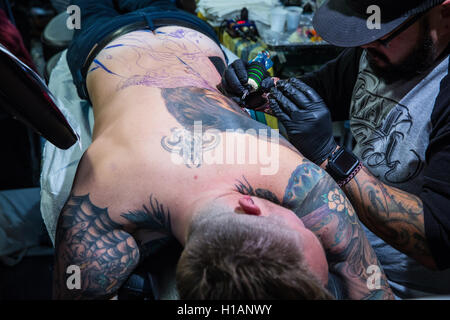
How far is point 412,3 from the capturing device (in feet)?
3.36

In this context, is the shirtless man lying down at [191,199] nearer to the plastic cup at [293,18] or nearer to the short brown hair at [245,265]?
the short brown hair at [245,265]

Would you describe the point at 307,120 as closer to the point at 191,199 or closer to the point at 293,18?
the point at 191,199

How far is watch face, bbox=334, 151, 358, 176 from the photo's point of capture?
1.12m

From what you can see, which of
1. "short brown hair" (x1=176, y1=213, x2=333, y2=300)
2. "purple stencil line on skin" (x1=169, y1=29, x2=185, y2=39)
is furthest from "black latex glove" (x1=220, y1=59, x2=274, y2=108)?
"short brown hair" (x1=176, y1=213, x2=333, y2=300)

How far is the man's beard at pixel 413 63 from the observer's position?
3.59 ft

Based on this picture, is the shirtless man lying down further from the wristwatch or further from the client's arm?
the wristwatch

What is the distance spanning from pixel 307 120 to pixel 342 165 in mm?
194

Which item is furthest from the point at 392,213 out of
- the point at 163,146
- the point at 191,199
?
the point at 163,146

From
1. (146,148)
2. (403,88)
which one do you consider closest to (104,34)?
(146,148)

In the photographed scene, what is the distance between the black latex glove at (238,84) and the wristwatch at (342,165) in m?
0.39

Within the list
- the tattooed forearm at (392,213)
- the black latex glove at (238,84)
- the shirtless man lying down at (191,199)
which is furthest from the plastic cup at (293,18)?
the tattooed forearm at (392,213)

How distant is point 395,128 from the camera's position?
1.21 m

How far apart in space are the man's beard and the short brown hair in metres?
0.78
